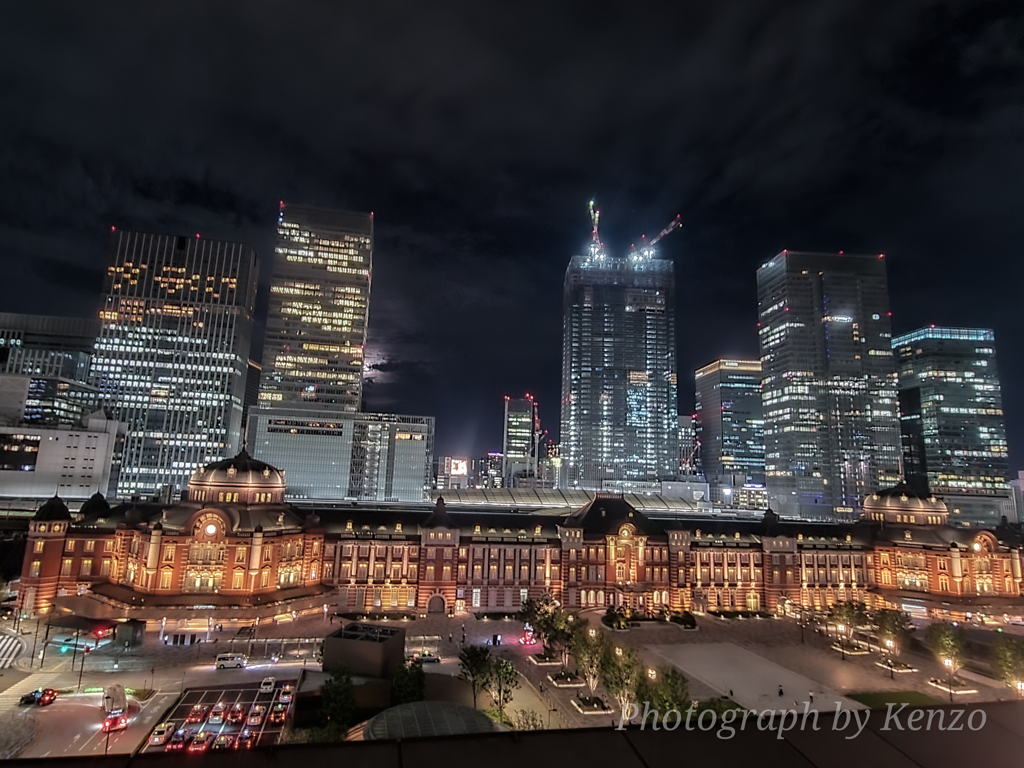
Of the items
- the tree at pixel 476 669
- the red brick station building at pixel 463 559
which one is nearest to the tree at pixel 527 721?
the tree at pixel 476 669

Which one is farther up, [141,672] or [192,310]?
[192,310]

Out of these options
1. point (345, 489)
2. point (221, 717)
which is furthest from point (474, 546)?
point (345, 489)

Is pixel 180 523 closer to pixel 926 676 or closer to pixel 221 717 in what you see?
pixel 221 717

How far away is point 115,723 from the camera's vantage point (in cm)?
4512

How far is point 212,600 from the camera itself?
78.3 m

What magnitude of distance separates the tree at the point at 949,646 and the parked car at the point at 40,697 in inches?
3388

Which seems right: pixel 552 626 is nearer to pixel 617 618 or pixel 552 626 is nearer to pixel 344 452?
pixel 617 618

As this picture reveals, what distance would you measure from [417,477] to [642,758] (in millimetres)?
183757

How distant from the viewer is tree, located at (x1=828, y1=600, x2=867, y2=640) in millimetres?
76312

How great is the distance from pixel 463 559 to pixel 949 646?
208 ft

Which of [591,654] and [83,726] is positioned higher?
[591,654]

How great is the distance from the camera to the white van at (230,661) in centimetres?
6091

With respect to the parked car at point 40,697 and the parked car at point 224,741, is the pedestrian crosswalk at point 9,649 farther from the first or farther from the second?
the parked car at point 224,741

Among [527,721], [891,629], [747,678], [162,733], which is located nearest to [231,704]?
[162,733]
